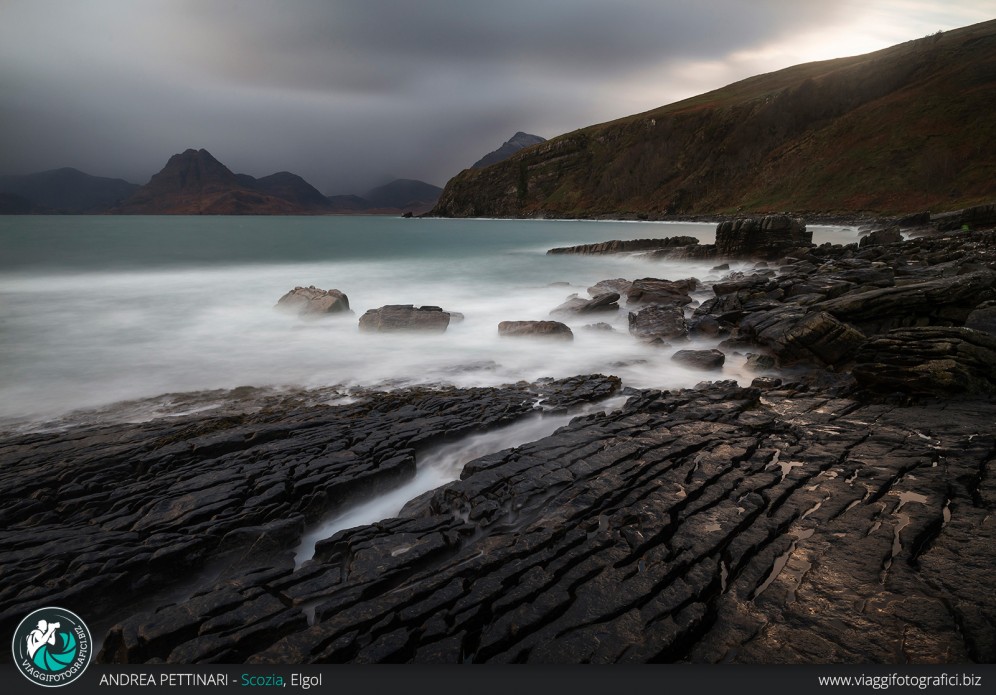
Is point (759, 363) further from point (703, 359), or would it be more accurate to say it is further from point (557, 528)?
point (557, 528)

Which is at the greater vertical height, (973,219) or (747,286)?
(973,219)

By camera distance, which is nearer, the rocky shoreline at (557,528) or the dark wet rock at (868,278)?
the rocky shoreline at (557,528)

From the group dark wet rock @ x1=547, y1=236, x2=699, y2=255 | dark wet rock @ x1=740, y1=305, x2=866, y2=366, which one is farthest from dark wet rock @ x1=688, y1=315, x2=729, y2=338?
dark wet rock @ x1=547, y1=236, x2=699, y2=255

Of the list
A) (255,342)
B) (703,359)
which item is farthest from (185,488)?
(703,359)

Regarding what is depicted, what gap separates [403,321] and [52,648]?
11.2 metres

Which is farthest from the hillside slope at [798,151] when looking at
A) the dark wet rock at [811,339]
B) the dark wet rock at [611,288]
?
the dark wet rock at [811,339]

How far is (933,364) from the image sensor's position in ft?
24.5

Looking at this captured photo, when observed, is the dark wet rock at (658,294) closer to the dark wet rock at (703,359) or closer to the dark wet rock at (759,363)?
the dark wet rock at (703,359)

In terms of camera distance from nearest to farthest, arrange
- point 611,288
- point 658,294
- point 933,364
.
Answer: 1. point 933,364
2. point 658,294
3. point 611,288

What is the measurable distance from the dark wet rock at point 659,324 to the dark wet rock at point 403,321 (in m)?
5.71

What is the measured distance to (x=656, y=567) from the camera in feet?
13.2

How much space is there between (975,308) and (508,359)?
10.2 meters

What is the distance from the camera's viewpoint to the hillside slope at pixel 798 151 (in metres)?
68.2

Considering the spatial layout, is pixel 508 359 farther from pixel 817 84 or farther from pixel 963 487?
pixel 817 84
